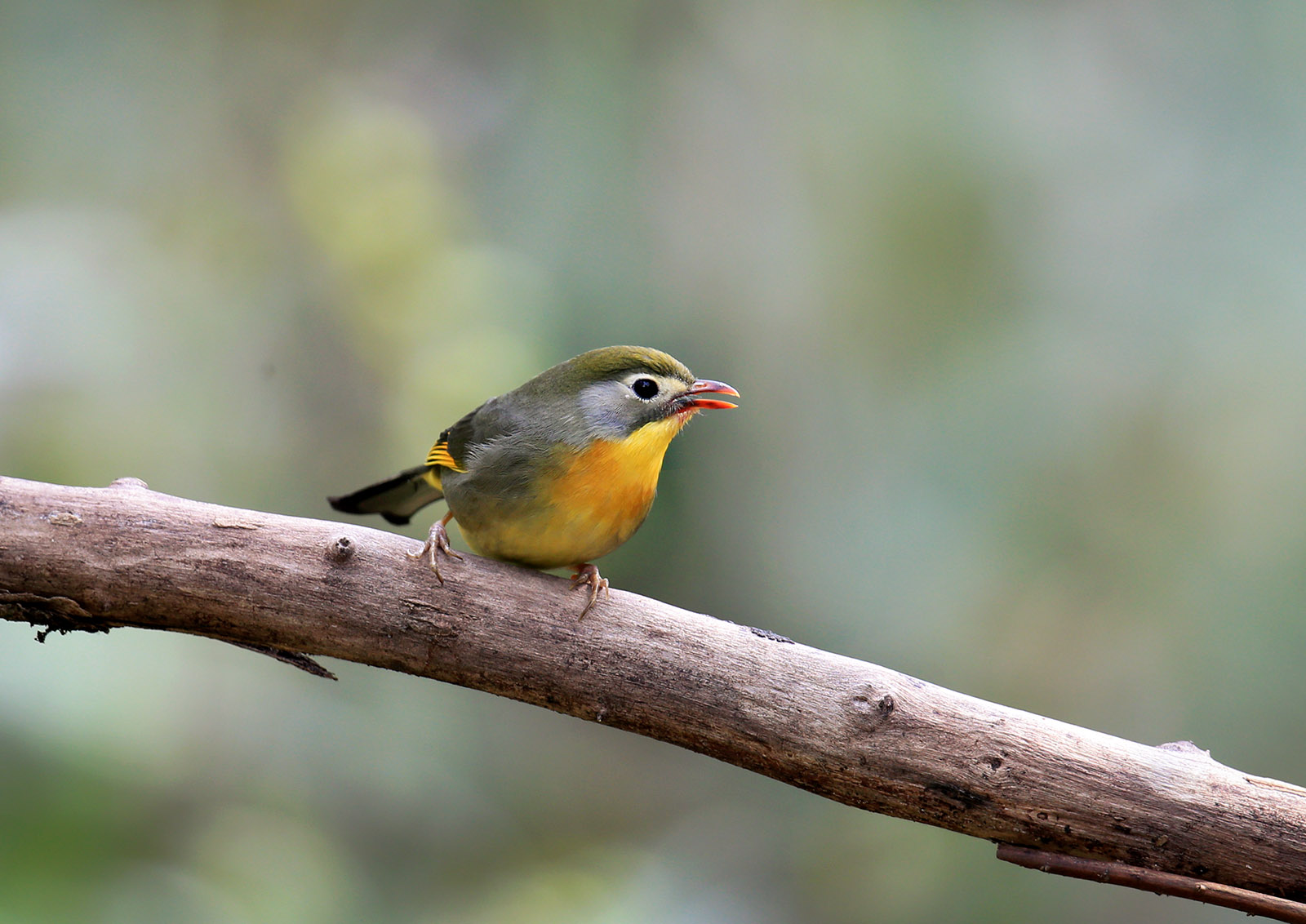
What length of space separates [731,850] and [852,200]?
11.4ft

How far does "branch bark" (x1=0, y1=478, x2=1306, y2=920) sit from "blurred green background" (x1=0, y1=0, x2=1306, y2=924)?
1676 millimetres

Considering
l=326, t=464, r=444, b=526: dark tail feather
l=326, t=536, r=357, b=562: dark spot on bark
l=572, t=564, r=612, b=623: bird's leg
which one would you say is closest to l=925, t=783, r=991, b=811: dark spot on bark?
l=572, t=564, r=612, b=623: bird's leg

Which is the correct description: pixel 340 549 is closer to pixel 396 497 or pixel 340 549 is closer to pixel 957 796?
pixel 396 497

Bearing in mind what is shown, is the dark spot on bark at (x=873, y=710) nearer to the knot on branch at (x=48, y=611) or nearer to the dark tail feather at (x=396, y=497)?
the dark tail feather at (x=396, y=497)

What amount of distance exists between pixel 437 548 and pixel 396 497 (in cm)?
96

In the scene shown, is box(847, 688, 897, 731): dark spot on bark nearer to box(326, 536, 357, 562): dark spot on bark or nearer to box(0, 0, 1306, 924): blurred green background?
box(326, 536, 357, 562): dark spot on bark

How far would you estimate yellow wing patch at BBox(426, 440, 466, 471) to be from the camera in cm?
323

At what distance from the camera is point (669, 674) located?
8.48ft

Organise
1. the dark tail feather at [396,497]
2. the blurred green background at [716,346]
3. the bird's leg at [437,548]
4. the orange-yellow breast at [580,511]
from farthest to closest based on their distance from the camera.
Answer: the blurred green background at [716,346] → the dark tail feather at [396,497] → the orange-yellow breast at [580,511] → the bird's leg at [437,548]

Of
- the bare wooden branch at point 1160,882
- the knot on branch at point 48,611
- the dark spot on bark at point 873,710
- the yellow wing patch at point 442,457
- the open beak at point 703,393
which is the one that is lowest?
the knot on branch at point 48,611

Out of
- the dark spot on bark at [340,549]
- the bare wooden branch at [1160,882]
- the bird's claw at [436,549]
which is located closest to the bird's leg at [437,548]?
the bird's claw at [436,549]

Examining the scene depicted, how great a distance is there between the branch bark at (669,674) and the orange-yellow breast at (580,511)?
0.25m

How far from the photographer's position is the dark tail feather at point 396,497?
11.8ft

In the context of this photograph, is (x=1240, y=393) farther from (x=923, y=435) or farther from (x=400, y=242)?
(x=400, y=242)
